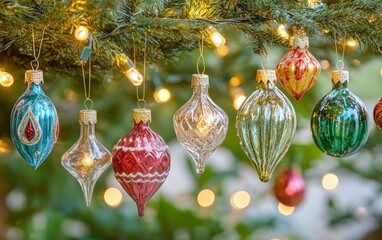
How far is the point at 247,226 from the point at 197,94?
0.95 m

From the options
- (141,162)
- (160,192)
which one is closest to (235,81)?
(160,192)

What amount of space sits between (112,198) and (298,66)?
0.93 meters

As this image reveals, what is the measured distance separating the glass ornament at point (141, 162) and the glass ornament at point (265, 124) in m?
0.07

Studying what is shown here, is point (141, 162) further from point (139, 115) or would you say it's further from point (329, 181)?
point (329, 181)

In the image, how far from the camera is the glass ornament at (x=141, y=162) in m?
0.56

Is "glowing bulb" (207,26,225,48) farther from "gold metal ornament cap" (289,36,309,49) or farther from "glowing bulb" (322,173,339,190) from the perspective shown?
"glowing bulb" (322,173,339,190)

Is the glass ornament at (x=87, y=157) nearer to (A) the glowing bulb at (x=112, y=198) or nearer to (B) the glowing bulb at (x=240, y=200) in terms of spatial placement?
(A) the glowing bulb at (x=112, y=198)

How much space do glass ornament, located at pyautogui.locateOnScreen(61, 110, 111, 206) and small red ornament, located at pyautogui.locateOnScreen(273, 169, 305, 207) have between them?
0.78m

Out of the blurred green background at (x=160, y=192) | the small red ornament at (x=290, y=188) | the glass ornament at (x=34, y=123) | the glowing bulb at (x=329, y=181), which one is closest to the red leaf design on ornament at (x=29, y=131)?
the glass ornament at (x=34, y=123)

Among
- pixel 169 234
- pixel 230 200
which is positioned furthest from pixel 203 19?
pixel 230 200

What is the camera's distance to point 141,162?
1.85 ft

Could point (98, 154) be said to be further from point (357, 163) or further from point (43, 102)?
point (357, 163)

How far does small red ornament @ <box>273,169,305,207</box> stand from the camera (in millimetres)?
1324

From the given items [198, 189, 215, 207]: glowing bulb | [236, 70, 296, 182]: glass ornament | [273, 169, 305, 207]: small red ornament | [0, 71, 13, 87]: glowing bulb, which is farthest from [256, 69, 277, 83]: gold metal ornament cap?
[198, 189, 215, 207]: glowing bulb
